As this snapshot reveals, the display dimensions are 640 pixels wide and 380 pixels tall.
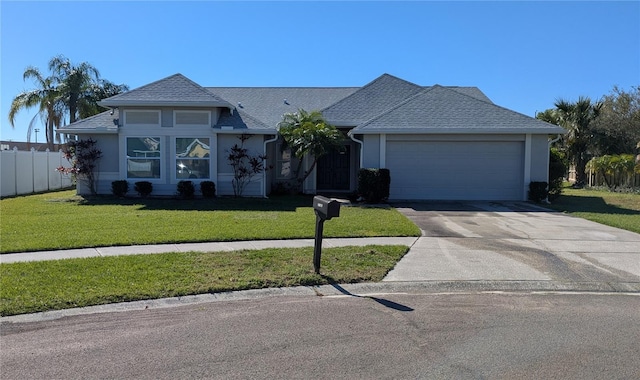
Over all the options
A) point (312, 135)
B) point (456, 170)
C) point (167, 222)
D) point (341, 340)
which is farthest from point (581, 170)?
point (341, 340)

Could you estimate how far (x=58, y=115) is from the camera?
30.8 meters

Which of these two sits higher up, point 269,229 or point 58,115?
point 58,115

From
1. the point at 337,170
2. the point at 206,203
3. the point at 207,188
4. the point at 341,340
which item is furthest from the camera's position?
the point at 337,170

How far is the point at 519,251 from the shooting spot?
8.67 m

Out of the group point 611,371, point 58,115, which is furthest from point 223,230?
point 58,115

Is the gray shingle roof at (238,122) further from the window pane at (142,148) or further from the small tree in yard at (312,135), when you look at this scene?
the window pane at (142,148)

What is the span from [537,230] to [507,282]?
499 centimetres

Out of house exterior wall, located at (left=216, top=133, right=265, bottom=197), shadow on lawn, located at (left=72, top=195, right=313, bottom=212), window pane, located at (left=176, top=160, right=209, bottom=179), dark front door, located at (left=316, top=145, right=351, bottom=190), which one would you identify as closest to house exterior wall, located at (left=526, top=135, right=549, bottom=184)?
dark front door, located at (left=316, top=145, right=351, bottom=190)

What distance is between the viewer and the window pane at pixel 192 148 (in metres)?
17.8

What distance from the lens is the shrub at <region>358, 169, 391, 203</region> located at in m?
16.4

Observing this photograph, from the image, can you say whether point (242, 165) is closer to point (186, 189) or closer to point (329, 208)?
point (186, 189)

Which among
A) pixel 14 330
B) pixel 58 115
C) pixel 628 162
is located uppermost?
pixel 58 115

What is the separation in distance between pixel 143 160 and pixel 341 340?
50.5 feet

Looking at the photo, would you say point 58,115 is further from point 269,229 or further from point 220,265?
point 220,265
